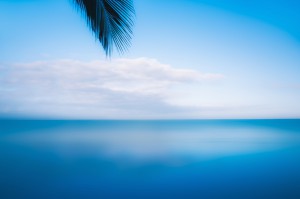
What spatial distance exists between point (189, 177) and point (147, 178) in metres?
1.47

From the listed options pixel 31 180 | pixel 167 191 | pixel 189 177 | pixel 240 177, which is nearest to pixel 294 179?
pixel 240 177

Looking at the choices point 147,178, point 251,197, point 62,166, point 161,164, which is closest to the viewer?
point 251,197

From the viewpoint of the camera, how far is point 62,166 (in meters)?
8.18

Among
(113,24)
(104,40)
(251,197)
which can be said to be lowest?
(251,197)

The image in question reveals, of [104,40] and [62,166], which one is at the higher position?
[104,40]

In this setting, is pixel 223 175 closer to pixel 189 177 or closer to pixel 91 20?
pixel 189 177

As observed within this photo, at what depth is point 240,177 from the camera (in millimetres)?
6574

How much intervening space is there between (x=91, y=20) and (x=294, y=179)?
7.65 metres

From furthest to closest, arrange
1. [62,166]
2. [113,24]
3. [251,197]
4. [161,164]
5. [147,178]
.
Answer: [161,164], [62,166], [147,178], [251,197], [113,24]

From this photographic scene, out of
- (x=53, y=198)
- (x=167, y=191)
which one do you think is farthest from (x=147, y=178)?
(x=53, y=198)

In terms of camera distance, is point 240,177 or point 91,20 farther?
point 240,177

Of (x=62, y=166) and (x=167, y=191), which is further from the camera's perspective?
(x=62, y=166)

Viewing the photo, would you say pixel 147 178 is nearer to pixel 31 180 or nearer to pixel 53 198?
pixel 53 198

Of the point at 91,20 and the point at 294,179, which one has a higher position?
the point at 91,20
